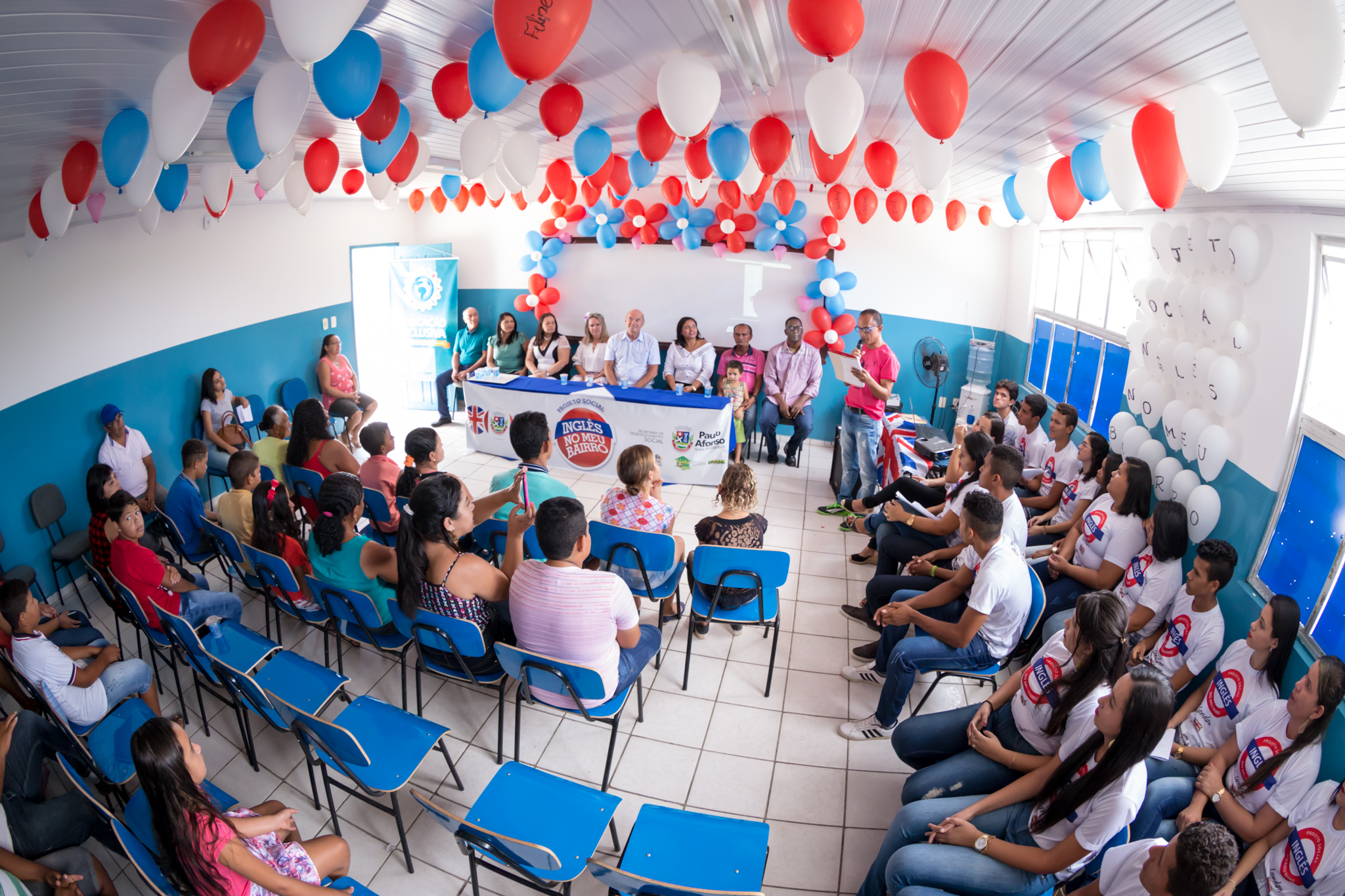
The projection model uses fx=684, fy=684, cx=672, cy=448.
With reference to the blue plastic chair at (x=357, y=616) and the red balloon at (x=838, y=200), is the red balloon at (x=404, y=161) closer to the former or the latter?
the blue plastic chair at (x=357, y=616)

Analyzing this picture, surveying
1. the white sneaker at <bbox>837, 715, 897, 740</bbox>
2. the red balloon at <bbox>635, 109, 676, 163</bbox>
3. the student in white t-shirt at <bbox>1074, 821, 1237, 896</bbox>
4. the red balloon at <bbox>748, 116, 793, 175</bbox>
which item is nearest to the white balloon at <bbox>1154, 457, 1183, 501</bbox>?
the white sneaker at <bbox>837, 715, 897, 740</bbox>

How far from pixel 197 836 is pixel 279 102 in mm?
2353

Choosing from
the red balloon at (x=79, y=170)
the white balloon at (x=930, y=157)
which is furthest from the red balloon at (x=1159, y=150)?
the red balloon at (x=79, y=170)

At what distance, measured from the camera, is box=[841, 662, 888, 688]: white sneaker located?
12.3 feet

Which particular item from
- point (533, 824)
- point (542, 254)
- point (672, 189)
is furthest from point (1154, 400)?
point (542, 254)

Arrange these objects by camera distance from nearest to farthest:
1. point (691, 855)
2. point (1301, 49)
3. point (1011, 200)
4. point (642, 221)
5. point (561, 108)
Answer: point (1301, 49) < point (691, 855) < point (561, 108) < point (1011, 200) < point (642, 221)

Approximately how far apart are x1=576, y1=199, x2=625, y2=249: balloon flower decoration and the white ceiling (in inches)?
160

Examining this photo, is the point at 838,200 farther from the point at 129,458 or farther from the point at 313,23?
the point at 129,458

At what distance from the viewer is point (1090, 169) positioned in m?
3.21

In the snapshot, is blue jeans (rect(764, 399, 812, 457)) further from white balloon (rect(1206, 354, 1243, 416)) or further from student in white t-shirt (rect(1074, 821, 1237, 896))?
student in white t-shirt (rect(1074, 821, 1237, 896))

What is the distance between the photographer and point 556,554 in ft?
9.05

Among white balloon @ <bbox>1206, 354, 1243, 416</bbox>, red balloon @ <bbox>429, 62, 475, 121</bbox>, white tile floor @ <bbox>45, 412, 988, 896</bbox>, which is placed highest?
red balloon @ <bbox>429, 62, 475, 121</bbox>

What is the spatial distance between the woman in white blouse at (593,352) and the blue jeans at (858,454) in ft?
9.00

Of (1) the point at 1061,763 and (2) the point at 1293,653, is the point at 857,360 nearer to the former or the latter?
(2) the point at 1293,653
